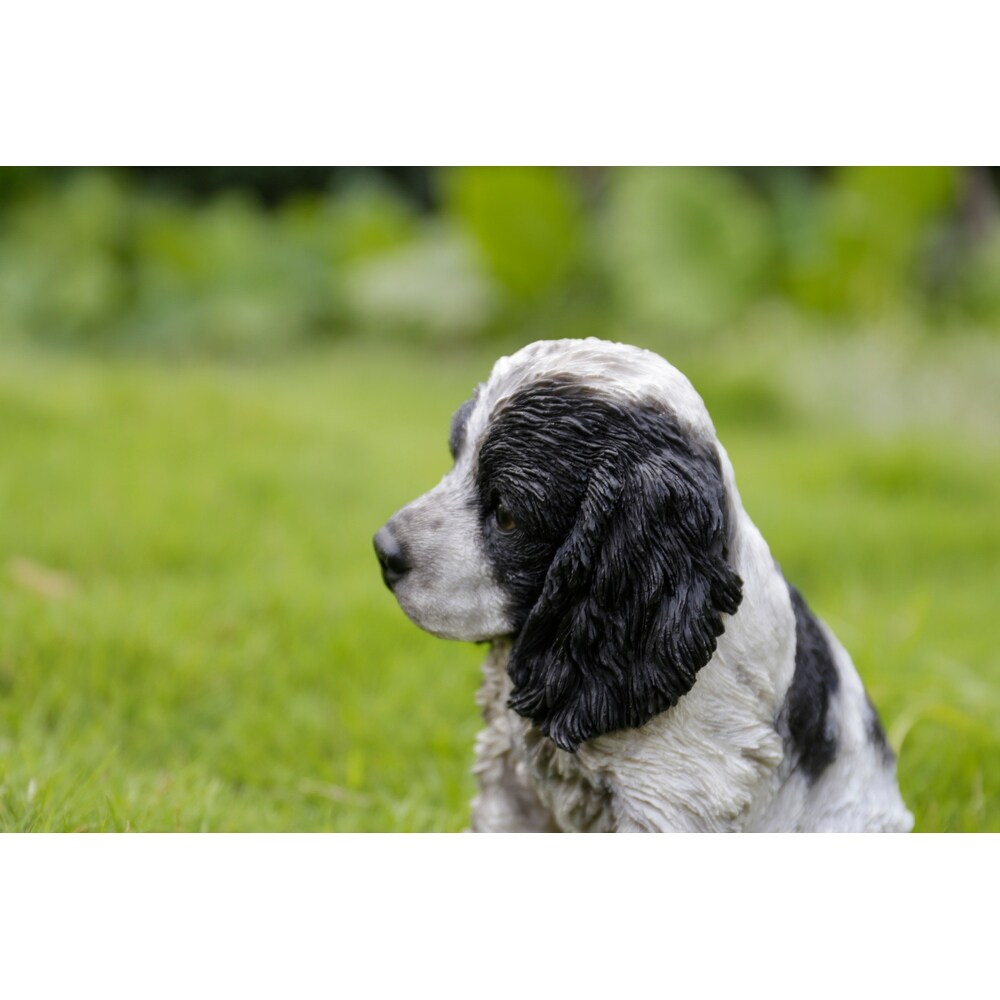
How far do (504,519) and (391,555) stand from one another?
218 millimetres

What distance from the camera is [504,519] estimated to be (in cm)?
192

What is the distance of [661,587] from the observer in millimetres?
1835

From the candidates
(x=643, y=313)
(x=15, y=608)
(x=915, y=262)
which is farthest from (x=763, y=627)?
(x=915, y=262)

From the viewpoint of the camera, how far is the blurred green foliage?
25.7ft

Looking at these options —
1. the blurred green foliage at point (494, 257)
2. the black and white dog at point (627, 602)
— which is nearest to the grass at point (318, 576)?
the blurred green foliage at point (494, 257)

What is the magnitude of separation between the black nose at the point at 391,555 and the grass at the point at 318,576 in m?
0.96

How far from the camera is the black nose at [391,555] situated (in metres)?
1.97

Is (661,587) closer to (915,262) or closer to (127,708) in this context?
(127,708)

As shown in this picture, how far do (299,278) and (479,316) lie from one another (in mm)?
1594

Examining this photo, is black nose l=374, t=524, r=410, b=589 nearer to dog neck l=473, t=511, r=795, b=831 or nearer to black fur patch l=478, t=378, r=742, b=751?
black fur patch l=478, t=378, r=742, b=751

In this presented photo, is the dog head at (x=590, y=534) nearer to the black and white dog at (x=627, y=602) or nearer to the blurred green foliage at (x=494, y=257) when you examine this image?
the black and white dog at (x=627, y=602)

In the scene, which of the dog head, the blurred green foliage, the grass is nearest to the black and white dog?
the dog head

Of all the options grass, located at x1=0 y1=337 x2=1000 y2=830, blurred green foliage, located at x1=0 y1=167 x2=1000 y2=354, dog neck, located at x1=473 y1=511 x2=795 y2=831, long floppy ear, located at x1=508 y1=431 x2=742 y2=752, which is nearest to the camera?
long floppy ear, located at x1=508 y1=431 x2=742 y2=752

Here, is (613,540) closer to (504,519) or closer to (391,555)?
(504,519)
